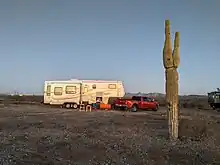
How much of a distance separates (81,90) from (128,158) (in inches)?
867

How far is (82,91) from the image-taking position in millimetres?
29406

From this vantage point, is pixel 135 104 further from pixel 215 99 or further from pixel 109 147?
pixel 109 147

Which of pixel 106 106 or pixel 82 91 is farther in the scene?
pixel 82 91

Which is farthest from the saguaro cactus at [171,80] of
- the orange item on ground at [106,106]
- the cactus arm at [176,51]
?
the orange item on ground at [106,106]

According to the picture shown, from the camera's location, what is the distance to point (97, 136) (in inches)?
435

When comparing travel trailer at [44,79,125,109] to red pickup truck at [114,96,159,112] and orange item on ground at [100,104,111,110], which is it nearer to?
orange item on ground at [100,104,111,110]

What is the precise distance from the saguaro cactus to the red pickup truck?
54.9 ft

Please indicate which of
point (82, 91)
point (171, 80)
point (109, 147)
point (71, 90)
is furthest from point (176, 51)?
point (71, 90)

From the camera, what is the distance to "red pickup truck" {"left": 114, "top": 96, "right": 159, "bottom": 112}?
27.9 metres

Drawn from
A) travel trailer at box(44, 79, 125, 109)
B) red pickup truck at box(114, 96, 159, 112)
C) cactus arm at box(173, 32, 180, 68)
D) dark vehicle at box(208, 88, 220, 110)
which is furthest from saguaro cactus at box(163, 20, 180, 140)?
dark vehicle at box(208, 88, 220, 110)

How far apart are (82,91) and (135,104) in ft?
18.1

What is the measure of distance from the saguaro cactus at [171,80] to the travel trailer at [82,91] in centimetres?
1838

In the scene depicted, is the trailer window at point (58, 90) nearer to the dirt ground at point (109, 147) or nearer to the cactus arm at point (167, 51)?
the dirt ground at point (109, 147)

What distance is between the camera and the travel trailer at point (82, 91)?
29484mm
